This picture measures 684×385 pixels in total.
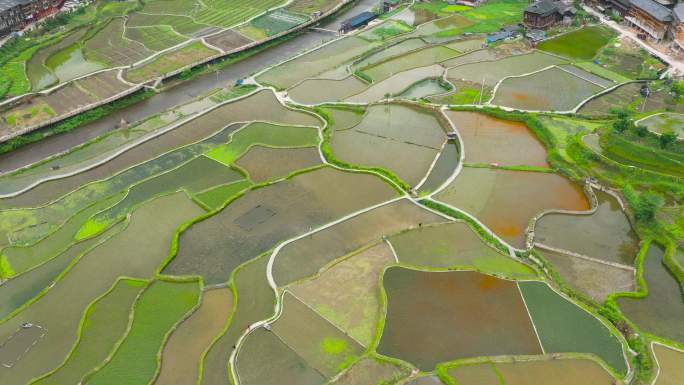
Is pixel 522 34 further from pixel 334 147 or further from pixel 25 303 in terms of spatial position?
pixel 25 303

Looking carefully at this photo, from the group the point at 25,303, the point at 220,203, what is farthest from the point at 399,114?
the point at 25,303

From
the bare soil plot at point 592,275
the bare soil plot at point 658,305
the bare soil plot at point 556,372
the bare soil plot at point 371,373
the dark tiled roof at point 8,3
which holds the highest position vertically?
the dark tiled roof at point 8,3

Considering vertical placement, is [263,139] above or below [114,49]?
below

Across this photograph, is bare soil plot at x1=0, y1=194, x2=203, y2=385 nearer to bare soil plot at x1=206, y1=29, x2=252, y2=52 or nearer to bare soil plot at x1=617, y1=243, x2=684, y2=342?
bare soil plot at x1=617, y1=243, x2=684, y2=342

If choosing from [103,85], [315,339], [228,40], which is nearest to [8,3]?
[103,85]

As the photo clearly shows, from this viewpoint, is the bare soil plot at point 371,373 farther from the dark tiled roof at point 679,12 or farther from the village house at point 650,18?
the village house at point 650,18

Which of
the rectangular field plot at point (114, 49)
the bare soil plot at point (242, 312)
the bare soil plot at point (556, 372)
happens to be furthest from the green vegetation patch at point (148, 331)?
the rectangular field plot at point (114, 49)

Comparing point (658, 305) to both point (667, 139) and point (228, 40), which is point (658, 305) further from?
point (228, 40)
